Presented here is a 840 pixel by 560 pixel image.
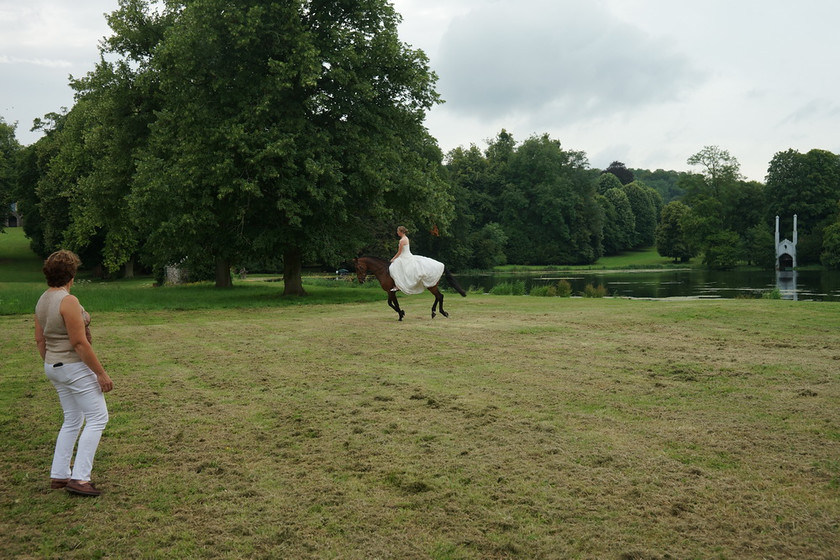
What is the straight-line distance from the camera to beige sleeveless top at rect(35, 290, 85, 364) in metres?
5.40

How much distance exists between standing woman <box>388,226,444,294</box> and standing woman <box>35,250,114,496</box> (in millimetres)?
11783

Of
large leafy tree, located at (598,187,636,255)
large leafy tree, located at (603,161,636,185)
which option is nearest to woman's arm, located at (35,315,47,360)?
large leafy tree, located at (598,187,636,255)

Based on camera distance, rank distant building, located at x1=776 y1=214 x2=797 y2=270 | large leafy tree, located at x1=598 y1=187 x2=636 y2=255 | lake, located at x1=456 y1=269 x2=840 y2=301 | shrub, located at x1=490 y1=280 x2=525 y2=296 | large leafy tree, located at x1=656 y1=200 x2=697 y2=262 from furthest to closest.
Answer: large leafy tree, located at x1=598 y1=187 x2=636 y2=255 < large leafy tree, located at x1=656 y1=200 x2=697 y2=262 < distant building, located at x1=776 y1=214 x2=797 y2=270 < lake, located at x1=456 y1=269 x2=840 y2=301 < shrub, located at x1=490 y1=280 x2=525 y2=296

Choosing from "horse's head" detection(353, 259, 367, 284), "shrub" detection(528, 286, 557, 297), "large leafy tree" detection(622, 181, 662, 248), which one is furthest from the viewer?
"large leafy tree" detection(622, 181, 662, 248)

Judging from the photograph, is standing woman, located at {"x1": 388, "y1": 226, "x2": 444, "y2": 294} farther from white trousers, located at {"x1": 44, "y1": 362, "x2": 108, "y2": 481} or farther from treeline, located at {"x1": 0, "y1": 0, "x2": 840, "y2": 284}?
white trousers, located at {"x1": 44, "y1": 362, "x2": 108, "y2": 481}

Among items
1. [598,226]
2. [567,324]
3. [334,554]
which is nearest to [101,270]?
[567,324]

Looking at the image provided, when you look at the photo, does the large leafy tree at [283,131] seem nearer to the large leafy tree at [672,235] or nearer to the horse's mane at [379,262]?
the horse's mane at [379,262]

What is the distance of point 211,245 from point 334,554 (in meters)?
23.9

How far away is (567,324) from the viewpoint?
1588 cm

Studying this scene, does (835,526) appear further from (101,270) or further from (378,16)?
(101,270)

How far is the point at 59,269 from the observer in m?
5.49

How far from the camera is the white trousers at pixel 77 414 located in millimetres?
5371

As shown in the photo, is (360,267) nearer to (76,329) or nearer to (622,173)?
(76,329)

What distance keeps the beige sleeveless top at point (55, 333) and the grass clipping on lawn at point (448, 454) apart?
113 cm
